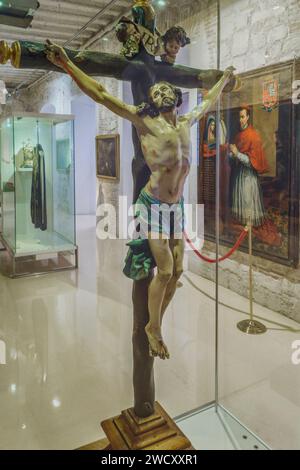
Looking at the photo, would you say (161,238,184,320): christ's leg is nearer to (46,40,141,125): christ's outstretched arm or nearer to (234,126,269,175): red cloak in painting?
(46,40,141,125): christ's outstretched arm

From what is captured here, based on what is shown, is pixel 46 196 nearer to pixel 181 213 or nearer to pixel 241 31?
pixel 241 31

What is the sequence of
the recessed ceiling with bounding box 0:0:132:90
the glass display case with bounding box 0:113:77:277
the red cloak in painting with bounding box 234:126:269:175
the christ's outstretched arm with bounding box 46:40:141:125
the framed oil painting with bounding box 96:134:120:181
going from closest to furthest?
the christ's outstretched arm with bounding box 46:40:141:125 → the framed oil painting with bounding box 96:134:120:181 → the red cloak in painting with bounding box 234:126:269:175 → the recessed ceiling with bounding box 0:0:132:90 → the glass display case with bounding box 0:113:77:277

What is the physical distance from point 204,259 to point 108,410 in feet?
4.09

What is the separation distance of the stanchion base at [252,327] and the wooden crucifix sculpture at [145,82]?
1935mm

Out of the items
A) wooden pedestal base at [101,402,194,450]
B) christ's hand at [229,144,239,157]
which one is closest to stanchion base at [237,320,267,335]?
christ's hand at [229,144,239,157]

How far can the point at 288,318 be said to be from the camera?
137 inches

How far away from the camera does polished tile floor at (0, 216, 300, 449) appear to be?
2.32 metres

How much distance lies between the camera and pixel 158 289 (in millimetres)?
1599

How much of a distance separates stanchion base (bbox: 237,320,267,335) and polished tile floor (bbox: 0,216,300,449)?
0.06 meters

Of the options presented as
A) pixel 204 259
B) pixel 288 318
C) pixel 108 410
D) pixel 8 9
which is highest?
pixel 8 9

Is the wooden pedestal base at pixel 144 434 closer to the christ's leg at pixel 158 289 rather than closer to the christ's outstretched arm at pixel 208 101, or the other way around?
the christ's leg at pixel 158 289

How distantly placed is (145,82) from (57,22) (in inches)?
162
